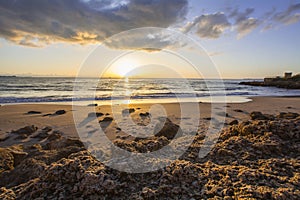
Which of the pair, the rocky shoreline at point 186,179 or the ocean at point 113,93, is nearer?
the rocky shoreline at point 186,179

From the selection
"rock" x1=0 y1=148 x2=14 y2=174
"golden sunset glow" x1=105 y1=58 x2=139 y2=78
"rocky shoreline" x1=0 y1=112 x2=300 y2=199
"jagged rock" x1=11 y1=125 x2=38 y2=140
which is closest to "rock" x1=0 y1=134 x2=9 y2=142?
"jagged rock" x1=11 y1=125 x2=38 y2=140

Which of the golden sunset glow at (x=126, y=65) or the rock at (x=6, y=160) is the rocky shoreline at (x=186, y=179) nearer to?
the rock at (x=6, y=160)

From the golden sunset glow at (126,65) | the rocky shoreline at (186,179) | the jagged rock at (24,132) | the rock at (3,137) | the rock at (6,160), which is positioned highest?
the golden sunset glow at (126,65)

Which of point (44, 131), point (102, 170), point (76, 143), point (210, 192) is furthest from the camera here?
point (44, 131)

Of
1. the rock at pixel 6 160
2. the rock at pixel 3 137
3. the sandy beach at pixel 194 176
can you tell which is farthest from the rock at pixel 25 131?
the sandy beach at pixel 194 176

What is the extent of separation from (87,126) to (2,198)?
212 inches

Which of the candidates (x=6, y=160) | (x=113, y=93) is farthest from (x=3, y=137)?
(x=113, y=93)

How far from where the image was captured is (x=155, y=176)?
1999 millimetres

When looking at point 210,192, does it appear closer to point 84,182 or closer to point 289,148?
point 84,182

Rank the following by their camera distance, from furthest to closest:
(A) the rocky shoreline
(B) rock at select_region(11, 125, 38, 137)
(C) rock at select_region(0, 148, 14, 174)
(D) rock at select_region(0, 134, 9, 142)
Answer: (B) rock at select_region(11, 125, 38, 137) → (D) rock at select_region(0, 134, 9, 142) → (C) rock at select_region(0, 148, 14, 174) → (A) the rocky shoreline

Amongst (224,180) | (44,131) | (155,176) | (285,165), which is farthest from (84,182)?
(44,131)

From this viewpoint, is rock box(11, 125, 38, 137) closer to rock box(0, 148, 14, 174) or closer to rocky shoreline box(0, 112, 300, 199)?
rock box(0, 148, 14, 174)

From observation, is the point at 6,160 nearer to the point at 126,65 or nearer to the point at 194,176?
the point at 194,176

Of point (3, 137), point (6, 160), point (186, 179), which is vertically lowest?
point (3, 137)
